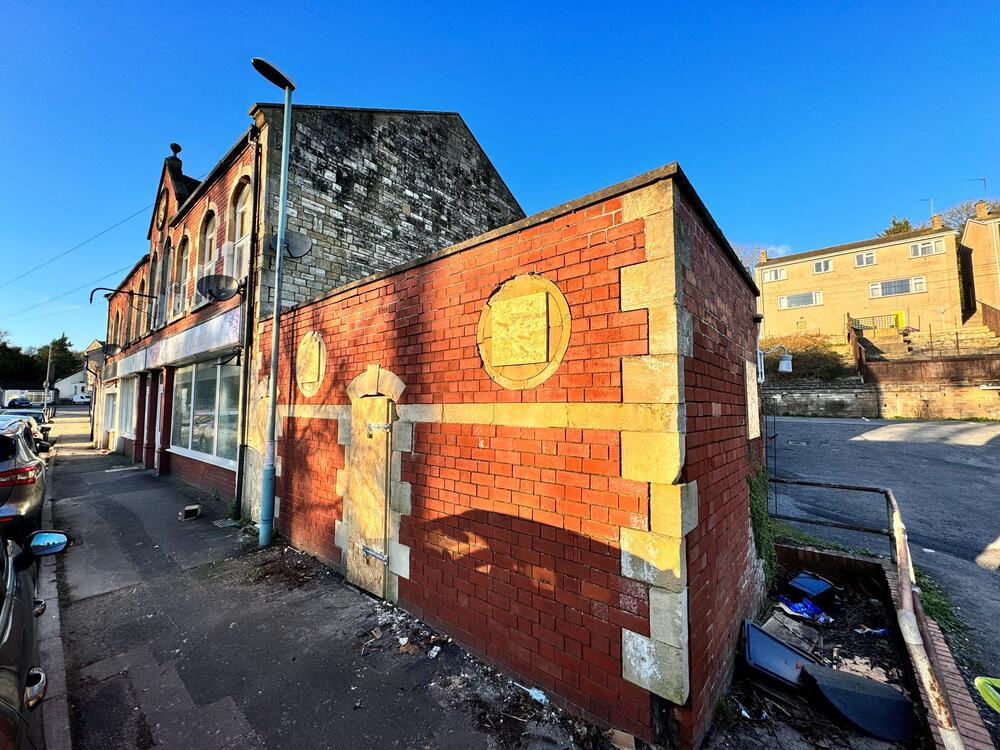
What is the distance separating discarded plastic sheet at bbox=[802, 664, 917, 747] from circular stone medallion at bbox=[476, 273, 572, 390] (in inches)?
124

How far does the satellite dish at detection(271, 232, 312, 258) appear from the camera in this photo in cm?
761

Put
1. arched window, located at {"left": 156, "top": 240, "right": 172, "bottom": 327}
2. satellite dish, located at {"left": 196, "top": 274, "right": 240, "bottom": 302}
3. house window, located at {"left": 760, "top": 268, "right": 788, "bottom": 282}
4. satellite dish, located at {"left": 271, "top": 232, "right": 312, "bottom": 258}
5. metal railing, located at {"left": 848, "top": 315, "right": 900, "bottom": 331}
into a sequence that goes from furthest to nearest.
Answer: house window, located at {"left": 760, "top": 268, "right": 788, "bottom": 282} → metal railing, located at {"left": 848, "top": 315, "right": 900, "bottom": 331} → arched window, located at {"left": 156, "top": 240, "right": 172, "bottom": 327} → satellite dish, located at {"left": 196, "top": 274, "right": 240, "bottom": 302} → satellite dish, located at {"left": 271, "top": 232, "right": 312, "bottom": 258}

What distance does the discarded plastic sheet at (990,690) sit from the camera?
328 cm

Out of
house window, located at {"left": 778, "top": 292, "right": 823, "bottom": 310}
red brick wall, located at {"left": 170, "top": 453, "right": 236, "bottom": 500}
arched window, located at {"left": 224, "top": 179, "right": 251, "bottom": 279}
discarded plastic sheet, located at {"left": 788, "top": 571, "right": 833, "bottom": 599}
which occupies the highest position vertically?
house window, located at {"left": 778, "top": 292, "right": 823, "bottom": 310}

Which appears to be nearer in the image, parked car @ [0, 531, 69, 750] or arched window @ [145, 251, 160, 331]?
parked car @ [0, 531, 69, 750]

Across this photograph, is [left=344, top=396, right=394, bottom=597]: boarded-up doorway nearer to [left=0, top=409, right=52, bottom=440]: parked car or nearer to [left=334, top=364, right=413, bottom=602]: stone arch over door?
[left=334, top=364, right=413, bottom=602]: stone arch over door

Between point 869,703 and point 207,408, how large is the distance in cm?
1214

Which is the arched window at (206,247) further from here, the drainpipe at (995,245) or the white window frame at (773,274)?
the drainpipe at (995,245)

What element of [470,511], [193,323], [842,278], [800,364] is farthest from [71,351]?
[842,278]

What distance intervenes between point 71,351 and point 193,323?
8226 cm

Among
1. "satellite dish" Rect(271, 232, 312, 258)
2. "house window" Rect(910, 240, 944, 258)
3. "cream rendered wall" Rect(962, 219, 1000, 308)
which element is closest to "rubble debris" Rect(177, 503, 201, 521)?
"satellite dish" Rect(271, 232, 312, 258)

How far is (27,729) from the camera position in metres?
1.62

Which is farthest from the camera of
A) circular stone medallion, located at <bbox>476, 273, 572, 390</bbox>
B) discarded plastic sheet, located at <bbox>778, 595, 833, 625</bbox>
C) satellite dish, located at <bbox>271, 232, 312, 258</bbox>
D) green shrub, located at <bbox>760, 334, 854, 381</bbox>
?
green shrub, located at <bbox>760, 334, 854, 381</bbox>

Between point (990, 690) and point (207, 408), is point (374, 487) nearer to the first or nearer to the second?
point (990, 690)
